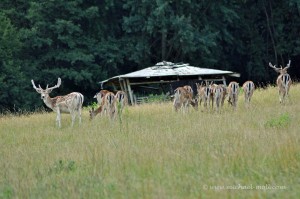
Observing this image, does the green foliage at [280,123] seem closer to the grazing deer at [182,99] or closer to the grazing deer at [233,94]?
the grazing deer at [233,94]

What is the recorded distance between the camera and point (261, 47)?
4062cm

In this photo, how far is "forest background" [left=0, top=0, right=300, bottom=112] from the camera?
33812 millimetres

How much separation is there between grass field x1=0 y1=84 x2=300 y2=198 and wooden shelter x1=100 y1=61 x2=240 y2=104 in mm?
15592

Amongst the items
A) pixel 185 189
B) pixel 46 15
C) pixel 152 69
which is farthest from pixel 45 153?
pixel 46 15

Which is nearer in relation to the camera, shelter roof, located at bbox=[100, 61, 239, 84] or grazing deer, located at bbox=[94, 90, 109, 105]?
grazing deer, located at bbox=[94, 90, 109, 105]

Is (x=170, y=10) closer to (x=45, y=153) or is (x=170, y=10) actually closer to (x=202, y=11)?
(x=202, y=11)

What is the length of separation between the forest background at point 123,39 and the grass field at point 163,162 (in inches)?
821

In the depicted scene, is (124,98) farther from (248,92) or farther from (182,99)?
(248,92)

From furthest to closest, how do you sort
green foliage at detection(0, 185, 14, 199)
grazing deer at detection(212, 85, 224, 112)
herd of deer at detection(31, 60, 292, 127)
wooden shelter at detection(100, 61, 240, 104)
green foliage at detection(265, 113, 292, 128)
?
wooden shelter at detection(100, 61, 240, 104)
grazing deer at detection(212, 85, 224, 112)
herd of deer at detection(31, 60, 292, 127)
green foliage at detection(265, 113, 292, 128)
green foliage at detection(0, 185, 14, 199)

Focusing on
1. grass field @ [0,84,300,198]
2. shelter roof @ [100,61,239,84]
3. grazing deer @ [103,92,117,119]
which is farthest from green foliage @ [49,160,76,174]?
shelter roof @ [100,61,239,84]

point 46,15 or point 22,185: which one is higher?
point 46,15

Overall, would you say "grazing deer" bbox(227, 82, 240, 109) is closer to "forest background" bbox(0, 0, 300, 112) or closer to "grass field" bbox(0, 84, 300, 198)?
"grass field" bbox(0, 84, 300, 198)

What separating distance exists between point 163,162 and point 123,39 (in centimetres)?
2964

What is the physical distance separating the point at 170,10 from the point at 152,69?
7477 millimetres
